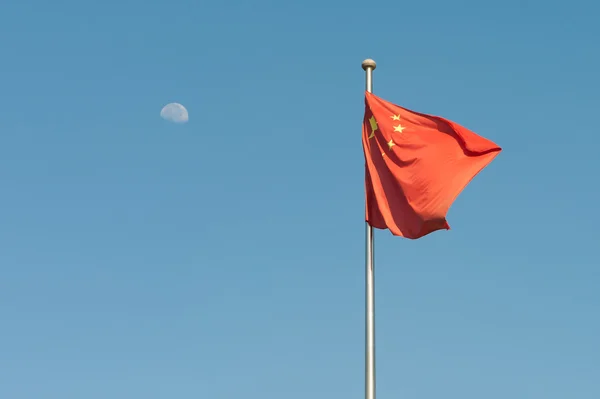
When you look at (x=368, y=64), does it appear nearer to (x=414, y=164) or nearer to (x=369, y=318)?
(x=414, y=164)

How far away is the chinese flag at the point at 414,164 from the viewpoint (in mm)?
29812

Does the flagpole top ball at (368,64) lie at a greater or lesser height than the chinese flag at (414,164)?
greater

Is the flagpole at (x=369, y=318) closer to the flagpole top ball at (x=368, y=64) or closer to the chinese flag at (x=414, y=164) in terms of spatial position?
the chinese flag at (x=414, y=164)

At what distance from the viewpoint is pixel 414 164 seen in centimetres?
3070

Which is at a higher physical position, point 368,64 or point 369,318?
point 368,64

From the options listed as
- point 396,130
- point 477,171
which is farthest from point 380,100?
point 477,171

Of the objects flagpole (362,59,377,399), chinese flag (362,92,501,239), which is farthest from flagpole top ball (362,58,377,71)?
flagpole (362,59,377,399)

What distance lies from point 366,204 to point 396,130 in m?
1.88

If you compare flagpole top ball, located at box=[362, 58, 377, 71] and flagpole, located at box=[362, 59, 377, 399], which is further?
flagpole top ball, located at box=[362, 58, 377, 71]

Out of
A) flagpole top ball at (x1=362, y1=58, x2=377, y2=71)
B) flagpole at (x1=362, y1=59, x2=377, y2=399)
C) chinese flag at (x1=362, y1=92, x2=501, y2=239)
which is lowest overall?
flagpole at (x1=362, y1=59, x2=377, y2=399)

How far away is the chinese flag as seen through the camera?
29.8 m

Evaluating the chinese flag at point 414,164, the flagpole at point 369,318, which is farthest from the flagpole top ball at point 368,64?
the flagpole at point 369,318

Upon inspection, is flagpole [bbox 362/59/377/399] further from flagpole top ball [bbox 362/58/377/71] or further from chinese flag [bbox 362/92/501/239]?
flagpole top ball [bbox 362/58/377/71]

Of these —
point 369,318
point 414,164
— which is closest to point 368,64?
point 414,164
